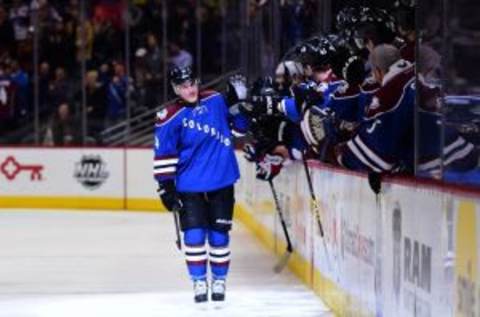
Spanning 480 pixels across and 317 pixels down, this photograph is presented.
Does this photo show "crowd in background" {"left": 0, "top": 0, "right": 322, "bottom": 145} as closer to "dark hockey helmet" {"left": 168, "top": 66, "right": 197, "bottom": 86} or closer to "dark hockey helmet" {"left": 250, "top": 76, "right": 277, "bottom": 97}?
"dark hockey helmet" {"left": 250, "top": 76, "right": 277, "bottom": 97}

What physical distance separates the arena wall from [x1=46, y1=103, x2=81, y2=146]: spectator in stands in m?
5.17

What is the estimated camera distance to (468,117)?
519cm

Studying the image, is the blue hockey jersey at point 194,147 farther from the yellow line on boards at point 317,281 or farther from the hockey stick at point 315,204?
the yellow line on boards at point 317,281

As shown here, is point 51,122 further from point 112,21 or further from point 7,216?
point 7,216

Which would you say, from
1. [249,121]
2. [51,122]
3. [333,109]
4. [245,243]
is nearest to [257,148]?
[249,121]

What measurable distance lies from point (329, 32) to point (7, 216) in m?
8.57

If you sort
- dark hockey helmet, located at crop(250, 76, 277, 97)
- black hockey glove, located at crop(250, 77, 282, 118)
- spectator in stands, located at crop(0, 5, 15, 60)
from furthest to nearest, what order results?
spectator in stands, located at crop(0, 5, 15, 60) < dark hockey helmet, located at crop(250, 76, 277, 97) < black hockey glove, located at crop(250, 77, 282, 118)

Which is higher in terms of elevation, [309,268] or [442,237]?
[442,237]

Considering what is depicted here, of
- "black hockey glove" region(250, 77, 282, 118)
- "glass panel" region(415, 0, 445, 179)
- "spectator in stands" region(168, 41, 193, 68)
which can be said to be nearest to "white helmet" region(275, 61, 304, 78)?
"black hockey glove" region(250, 77, 282, 118)

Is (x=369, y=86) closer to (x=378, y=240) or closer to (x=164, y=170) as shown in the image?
(x=378, y=240)

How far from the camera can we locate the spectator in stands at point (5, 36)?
21.3m

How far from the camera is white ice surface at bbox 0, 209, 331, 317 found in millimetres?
8469

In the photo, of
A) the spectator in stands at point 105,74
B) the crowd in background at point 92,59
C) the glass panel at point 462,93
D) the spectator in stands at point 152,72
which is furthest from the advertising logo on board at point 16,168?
the glass panel at point 462,93

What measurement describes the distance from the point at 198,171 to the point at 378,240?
7.36 feet
